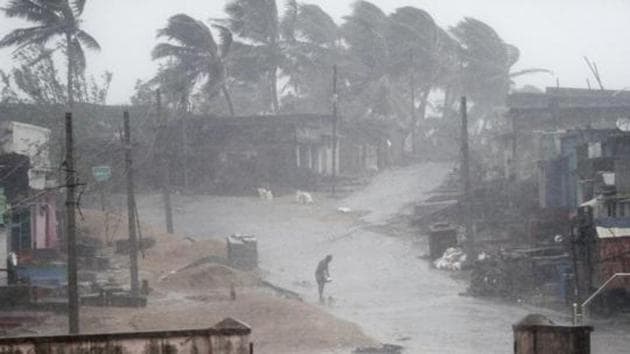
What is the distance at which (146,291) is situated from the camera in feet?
76.2

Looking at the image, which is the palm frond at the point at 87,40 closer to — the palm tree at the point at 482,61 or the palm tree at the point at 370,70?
the palm tree at the point at 370,70

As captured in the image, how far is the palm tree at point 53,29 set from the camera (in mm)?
40844

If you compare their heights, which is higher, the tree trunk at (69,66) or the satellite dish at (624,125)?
the tree trunk at (69,66)

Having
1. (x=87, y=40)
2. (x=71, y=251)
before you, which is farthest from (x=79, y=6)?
(x=71, y=251)

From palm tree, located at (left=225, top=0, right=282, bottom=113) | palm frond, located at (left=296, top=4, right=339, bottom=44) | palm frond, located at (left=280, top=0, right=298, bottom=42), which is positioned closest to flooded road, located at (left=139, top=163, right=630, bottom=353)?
palm tree, located at (left=225, top=0, right=282, bottom=113)

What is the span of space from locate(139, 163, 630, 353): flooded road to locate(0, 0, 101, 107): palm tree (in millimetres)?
8948

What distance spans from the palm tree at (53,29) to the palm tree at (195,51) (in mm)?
5035

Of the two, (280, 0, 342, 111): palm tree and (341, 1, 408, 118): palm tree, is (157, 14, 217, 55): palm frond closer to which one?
(280, 0, 342, 111): palm tree

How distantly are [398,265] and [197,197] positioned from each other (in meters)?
17.0

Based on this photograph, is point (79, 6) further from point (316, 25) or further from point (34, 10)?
point (316, 25)

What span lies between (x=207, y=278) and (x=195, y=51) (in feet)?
81.9

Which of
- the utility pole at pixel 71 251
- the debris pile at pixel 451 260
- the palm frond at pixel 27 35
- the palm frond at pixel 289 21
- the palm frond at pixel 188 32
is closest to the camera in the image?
the utility pole at pixel 71 251

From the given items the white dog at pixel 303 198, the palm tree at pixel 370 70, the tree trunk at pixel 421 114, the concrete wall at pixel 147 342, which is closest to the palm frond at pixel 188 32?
the white dog at pixel 303 198

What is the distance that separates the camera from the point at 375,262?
29.8 meters
